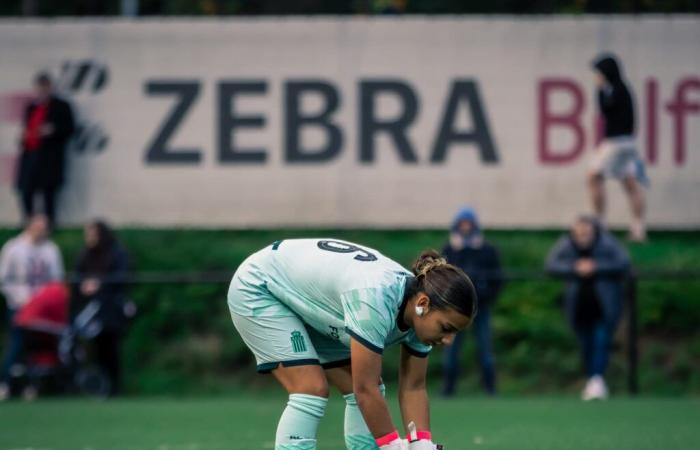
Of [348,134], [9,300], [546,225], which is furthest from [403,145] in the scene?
[9,300]

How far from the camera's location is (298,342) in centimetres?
701

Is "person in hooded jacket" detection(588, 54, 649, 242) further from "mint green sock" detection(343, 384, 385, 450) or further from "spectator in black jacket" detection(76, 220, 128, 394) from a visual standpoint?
"mint green sock" detection(343, 384, 385, 450)

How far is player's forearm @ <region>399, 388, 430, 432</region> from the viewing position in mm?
6984

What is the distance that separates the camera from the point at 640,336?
16797 mm

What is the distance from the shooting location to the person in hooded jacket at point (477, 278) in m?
15.1

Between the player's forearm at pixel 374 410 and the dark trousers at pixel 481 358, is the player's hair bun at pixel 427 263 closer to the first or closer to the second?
the player's forearm at pixel 374 410

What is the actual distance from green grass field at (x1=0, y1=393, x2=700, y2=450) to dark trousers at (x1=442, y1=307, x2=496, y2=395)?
255mm

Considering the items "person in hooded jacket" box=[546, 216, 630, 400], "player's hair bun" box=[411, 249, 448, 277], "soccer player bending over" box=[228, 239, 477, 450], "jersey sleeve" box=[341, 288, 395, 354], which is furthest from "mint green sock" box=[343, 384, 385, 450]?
"person in hooded jacket" box=[546, 216, 630, 400]

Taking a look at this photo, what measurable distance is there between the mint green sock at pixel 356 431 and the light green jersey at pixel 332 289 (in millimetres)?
373

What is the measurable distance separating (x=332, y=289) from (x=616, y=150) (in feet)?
36.2

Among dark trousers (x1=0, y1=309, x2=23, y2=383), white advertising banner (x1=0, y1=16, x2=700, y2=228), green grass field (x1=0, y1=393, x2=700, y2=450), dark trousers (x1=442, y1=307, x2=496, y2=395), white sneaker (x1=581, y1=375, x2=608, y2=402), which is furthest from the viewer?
white advertising banner (x1=0, y1=16, x2=700, y2=228)

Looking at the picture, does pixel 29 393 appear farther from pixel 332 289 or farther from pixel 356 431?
pixel 332 289

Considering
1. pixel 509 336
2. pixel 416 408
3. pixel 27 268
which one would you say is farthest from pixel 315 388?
pixel 509 336

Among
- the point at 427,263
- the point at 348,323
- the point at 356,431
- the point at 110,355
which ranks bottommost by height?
the point at 110,355
